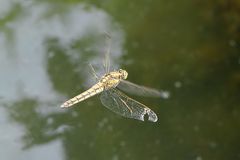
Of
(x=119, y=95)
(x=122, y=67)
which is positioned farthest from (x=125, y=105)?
(x=122, y=67)

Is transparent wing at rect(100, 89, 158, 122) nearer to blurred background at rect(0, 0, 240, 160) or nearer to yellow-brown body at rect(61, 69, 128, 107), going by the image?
yellow-brown body at rect(61, 69, 128, 107)

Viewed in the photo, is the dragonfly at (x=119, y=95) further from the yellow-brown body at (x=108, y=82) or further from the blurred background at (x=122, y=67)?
the blurred background at (x=122, y=67)

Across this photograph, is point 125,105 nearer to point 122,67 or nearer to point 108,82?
point 108,82

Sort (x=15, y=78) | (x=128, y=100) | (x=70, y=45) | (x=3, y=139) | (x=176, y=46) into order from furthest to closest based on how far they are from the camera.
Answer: (x=176, y=46)
(x=70, y=45)
(x=15, y=78)
(x=3, y=139)
(x=128, y=100)

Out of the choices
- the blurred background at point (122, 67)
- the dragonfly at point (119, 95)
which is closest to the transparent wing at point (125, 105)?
the dragonfly at point (119, 95)

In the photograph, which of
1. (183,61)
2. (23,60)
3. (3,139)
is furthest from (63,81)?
(183,61)

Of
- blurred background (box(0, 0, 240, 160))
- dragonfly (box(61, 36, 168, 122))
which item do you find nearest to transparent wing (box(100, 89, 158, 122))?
dragonfly (box(61, 36, 168, 122))

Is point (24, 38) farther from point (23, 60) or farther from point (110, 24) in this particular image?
point (110, 24)
